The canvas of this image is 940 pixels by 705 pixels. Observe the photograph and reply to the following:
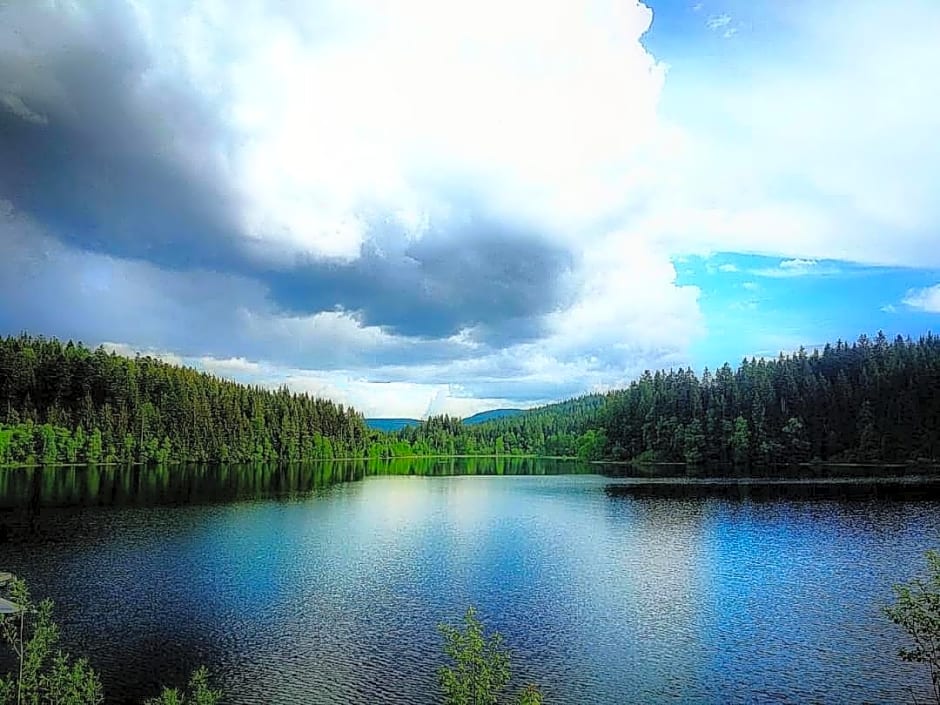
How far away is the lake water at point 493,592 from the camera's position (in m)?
26.4

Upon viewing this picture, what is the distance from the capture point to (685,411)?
180 m

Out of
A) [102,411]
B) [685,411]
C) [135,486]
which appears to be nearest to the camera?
[135,486]

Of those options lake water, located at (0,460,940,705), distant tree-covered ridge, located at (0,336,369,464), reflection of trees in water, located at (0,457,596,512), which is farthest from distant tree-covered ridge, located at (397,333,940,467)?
distant tree-covered ridge, located at (0,336,369,464)

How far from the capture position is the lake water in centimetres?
2638

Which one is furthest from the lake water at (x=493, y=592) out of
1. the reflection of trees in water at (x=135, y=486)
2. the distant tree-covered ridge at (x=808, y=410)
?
the distant tree-covered ridge at (x=808, y=410)

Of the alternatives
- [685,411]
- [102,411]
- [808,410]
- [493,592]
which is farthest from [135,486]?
[808,410]

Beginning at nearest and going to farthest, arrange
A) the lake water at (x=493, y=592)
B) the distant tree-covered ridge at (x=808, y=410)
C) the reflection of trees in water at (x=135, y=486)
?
the lake water at (x=493, y=592), the reflection of trees in water at (x=135, y=486), the distant tree-covered ridge at (x=808, y=410)

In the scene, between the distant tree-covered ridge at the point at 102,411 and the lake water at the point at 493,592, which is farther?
the distant tree-covered ridge at the point at 102,411

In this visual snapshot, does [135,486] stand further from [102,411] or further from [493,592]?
[493,592]

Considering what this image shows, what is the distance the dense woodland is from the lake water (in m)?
76.6

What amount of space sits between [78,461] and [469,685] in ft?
508

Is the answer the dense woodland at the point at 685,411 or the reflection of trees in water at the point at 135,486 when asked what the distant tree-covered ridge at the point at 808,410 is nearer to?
the dense woodland at the point at 685,411

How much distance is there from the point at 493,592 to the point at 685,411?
15098 cm

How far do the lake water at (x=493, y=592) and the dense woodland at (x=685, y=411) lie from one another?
76.6 metres
